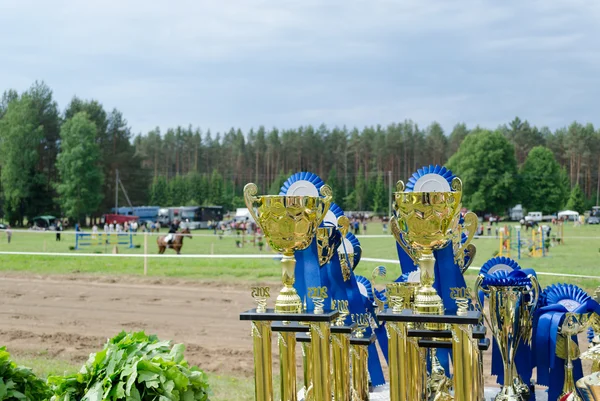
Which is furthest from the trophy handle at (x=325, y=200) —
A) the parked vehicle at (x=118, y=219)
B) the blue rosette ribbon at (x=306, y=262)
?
the parked vehicle at (x=118, y=219)

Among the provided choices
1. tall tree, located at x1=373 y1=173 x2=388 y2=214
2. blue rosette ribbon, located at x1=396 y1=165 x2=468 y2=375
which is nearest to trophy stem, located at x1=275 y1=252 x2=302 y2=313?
blue rosette ribbon, located at x1=396 y1=165 x2=468 y2=375

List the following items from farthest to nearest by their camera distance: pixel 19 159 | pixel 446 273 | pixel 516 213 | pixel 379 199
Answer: pixel 379 199
pixel 516 213
pixel 19 159
pixel 446 273

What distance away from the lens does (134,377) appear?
2531 mm

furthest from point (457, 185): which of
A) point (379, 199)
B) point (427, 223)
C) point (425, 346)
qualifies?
point (379, 199)

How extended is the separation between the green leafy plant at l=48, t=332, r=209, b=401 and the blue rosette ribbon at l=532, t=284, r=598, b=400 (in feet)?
4.74

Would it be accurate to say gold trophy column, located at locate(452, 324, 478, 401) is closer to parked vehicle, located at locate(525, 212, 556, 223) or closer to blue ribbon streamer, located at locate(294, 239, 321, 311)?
blue ribbon streamer, located at locate(294, 239, 321, 311)

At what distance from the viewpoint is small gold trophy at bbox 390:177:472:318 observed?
7.30 feet

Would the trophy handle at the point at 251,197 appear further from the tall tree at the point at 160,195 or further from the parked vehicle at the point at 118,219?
the tall tree at the point at 160,195

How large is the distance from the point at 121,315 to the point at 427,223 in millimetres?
9022

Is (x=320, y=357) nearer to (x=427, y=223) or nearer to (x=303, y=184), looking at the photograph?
(x=427, y=223)

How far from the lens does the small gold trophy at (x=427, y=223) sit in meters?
2.22

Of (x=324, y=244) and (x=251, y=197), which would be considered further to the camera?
(x=324, y=244)

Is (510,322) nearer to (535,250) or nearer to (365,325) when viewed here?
(365,325)

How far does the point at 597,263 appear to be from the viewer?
742 inches
